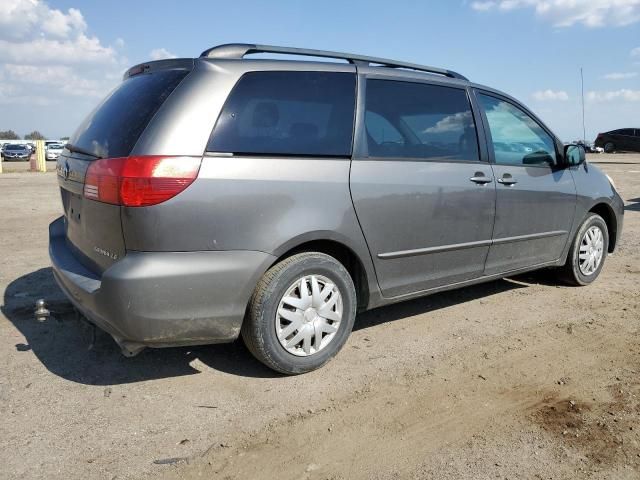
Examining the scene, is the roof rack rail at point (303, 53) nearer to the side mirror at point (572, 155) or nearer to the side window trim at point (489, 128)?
the side window trim at point (489, 128)

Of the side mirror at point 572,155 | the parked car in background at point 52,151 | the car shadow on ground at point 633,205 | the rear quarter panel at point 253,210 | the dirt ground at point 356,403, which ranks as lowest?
the dirt ground at point 356,403

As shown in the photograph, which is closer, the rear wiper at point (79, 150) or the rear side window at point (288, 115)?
the rear side window at point (288, 115)

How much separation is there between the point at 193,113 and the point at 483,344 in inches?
97.2

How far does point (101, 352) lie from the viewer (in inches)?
144

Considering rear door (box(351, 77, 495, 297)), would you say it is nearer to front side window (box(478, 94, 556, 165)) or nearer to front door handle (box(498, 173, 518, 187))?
front door handle (box(498, 173, 518, 187))

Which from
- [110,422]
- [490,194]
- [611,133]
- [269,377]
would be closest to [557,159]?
[490,194]

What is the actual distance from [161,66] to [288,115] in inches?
31.9

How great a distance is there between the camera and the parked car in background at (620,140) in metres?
34.9

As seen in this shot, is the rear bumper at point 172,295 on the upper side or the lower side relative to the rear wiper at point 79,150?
lower

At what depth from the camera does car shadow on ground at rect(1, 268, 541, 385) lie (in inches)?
134

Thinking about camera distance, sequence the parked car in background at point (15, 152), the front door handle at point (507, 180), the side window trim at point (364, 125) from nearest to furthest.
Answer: the side window trim at point (364, 125)
the front door handle at point (507, 180)
the parked car in background at point (15, 152)

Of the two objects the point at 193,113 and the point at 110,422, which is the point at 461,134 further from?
the point at 110,422

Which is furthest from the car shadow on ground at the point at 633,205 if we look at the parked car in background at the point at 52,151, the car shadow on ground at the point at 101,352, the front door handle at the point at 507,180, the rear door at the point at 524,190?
the parked car in background at the point at 52,151

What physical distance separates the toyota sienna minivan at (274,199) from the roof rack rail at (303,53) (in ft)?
0.04
